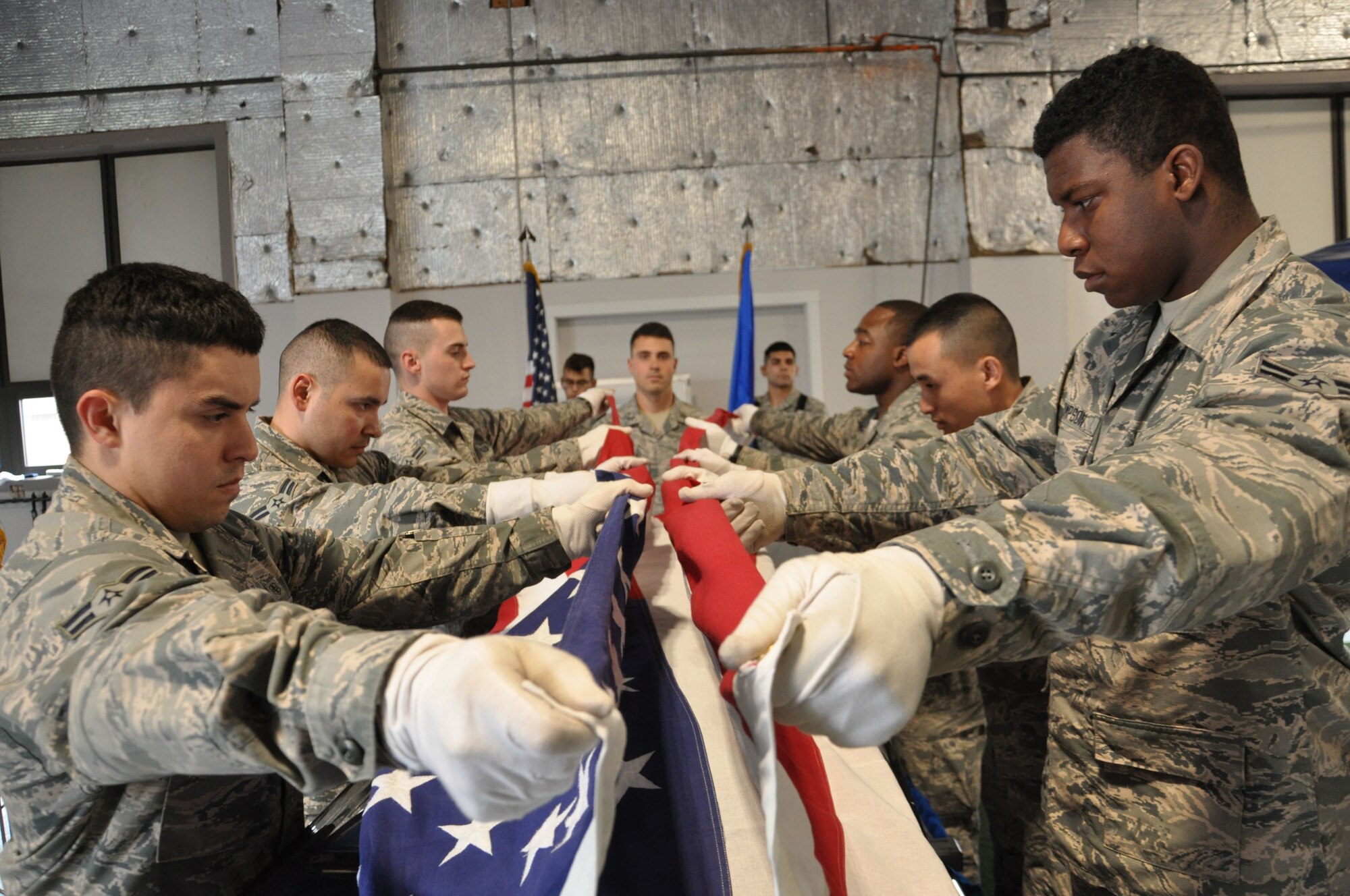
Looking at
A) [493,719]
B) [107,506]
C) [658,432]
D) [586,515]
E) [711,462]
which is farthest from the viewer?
[658,432]

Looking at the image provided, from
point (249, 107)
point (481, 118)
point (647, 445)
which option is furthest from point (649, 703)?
point (249, 107)

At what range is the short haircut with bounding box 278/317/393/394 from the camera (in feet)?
8.79

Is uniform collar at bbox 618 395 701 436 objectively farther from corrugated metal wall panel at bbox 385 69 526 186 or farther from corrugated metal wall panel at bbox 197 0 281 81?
corrugated metal wall panel at bbox 197 0 281 81

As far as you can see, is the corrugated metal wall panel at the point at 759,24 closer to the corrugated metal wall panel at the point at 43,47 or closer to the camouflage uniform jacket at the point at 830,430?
the camouflage uniform jacket at the point at 830,430

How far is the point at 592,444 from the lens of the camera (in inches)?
142

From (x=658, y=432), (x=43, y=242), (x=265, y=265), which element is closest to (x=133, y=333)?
(x=658, y=432)

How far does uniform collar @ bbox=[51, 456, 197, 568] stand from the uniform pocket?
4.43ft

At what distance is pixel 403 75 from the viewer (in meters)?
6.69

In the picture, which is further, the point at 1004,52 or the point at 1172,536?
the point at 1004,52

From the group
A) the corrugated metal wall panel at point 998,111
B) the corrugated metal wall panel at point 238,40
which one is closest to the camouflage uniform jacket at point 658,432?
the corrugated metal wall panel at point 998,111

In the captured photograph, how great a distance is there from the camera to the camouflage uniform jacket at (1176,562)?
0.85m

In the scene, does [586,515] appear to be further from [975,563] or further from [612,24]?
[612,24]

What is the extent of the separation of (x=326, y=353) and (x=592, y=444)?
1.17 metres

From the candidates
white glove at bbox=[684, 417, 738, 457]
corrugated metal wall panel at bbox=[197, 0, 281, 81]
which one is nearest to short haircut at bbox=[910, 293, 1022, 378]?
white glove at bbox=[684, 417, 738, 457]
